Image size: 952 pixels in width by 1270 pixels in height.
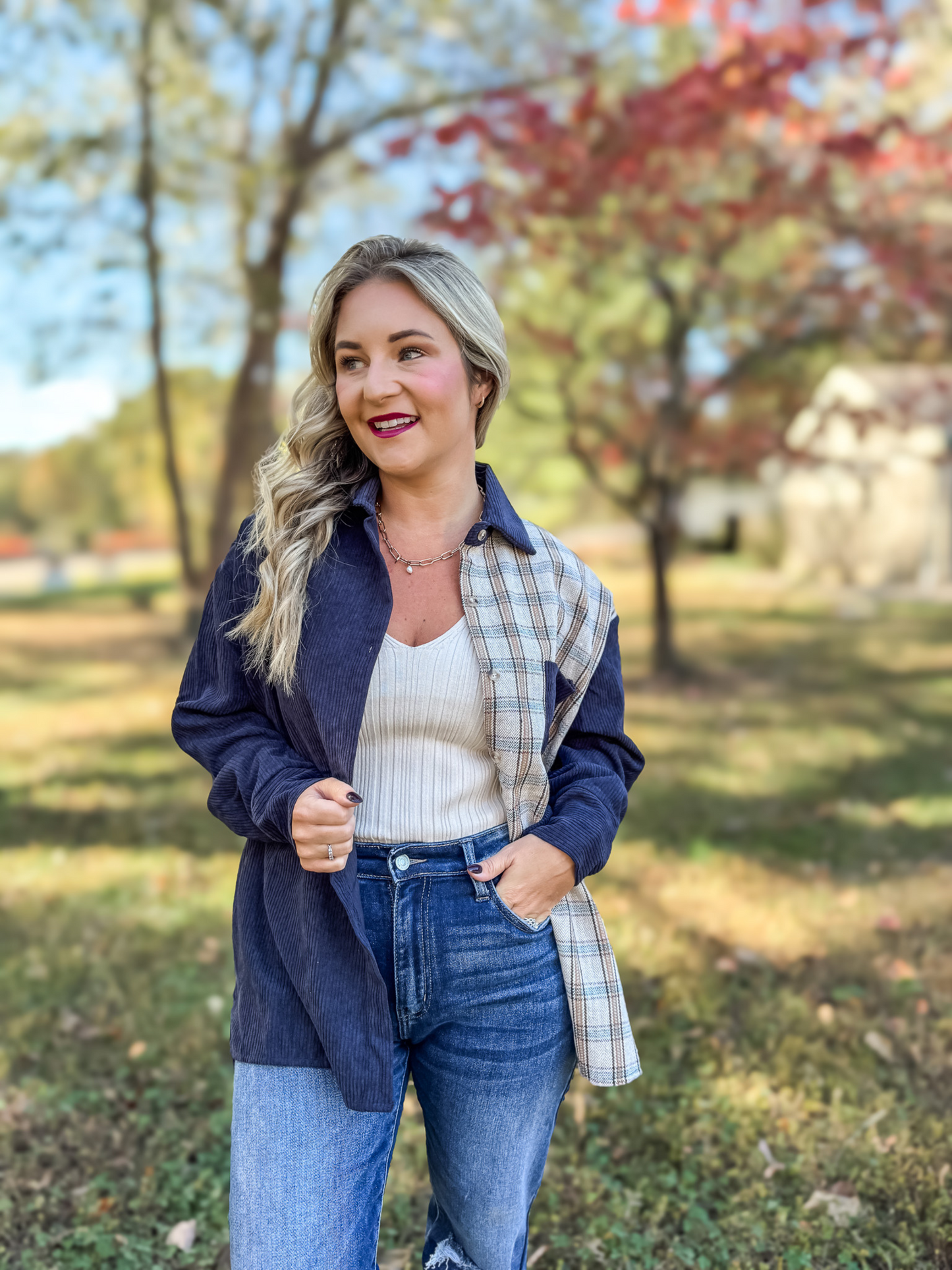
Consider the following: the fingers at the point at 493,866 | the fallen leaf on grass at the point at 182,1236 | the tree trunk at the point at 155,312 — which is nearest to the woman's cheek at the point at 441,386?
the fingers at the point at 493,866

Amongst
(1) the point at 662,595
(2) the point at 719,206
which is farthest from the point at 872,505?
A: (2) the point at 719,206

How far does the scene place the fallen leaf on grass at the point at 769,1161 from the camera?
11.1ft

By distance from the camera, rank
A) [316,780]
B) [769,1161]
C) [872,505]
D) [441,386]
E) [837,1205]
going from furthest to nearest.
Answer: [872,505] → [769,1161] → [837,1205] → [441,386] → [316,780]

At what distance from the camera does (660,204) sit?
9094 mm

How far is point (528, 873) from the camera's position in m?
1.97

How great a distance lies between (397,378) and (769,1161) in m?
2.73

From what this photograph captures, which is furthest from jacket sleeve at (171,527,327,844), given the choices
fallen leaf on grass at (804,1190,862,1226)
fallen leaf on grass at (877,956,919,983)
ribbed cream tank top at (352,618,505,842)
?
fallen leaf on grass at (877,956,919,983)

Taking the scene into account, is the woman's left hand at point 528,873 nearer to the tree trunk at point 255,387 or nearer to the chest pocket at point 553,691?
the chest pocket at point 553,691

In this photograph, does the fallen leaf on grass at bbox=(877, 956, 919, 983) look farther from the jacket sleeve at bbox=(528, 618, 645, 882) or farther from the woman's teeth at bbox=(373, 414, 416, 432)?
the woman's teeth at bbox=(373, 414, 416, 432)

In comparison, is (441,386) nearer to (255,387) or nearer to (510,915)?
(510,915)

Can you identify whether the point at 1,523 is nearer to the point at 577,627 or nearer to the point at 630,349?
the point at 630,349

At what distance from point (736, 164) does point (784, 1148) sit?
797 cm

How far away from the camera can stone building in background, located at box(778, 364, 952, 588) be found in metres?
17.2

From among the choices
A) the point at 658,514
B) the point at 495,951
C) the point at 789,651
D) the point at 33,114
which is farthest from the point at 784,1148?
the point at 33,114
